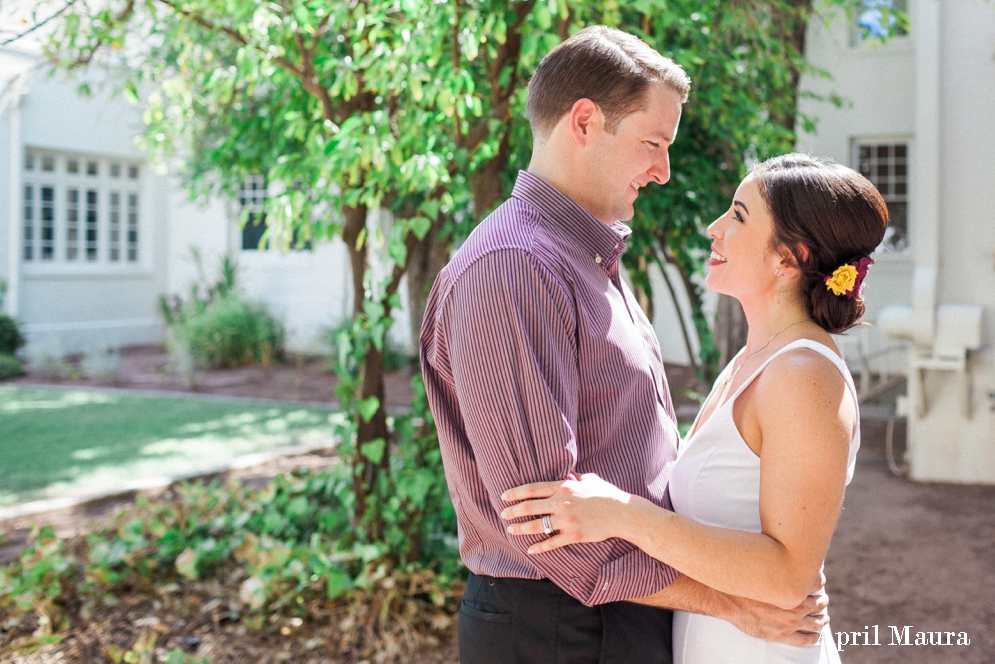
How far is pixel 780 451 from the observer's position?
1609 mm

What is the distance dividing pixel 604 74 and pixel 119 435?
27.3 ft

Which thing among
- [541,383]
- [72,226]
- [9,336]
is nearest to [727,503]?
[541,383]

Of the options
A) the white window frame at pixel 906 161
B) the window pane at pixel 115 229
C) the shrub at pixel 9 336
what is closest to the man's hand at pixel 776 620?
the white window frame at pixel 906 161

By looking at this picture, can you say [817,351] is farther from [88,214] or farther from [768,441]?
[88,214]

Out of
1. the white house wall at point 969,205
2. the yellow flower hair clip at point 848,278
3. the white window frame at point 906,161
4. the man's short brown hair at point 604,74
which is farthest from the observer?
the white window frame at point 906,161

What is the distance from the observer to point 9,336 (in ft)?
46.7

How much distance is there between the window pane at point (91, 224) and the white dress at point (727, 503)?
18.1 m

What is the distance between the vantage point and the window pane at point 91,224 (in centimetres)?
1756

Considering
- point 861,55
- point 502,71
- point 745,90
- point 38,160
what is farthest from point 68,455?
point 861,55

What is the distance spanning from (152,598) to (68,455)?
4170 mm

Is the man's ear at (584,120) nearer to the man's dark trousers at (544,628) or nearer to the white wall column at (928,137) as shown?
the man's dark trousers at (544,628)

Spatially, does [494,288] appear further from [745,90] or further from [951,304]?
[951,304]

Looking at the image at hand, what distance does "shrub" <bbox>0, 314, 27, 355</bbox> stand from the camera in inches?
557

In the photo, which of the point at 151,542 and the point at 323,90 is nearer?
the point at 323,90
